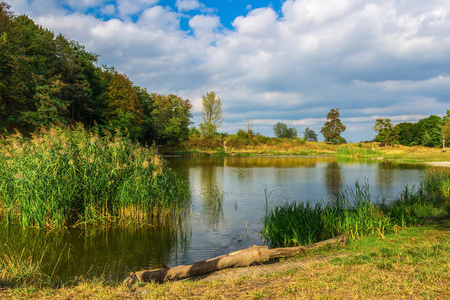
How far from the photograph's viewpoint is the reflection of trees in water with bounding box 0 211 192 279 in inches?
289

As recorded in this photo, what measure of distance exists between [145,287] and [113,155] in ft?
25.4

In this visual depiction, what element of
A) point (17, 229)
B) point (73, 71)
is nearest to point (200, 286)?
point (17, 229)

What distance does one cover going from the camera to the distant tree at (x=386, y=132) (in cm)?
7156

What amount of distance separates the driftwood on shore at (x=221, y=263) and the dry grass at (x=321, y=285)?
0.48 metres

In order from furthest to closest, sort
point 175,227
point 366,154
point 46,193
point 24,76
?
point 366,154, point 24,76, point 175,227, point 46,193

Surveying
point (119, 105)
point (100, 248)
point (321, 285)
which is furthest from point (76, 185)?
point (119, 105)

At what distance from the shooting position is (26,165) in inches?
401

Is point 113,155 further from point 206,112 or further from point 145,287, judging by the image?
A: point 206,112

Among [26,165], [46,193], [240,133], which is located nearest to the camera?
[46,193]

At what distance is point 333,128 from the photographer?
8762 centimetres

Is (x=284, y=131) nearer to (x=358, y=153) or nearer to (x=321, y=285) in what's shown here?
(x=358, y=153)

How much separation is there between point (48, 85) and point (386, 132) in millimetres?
70597

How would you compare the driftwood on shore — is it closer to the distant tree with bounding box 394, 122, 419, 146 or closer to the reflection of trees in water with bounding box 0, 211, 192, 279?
the reflection of trees in water with bounding box 0, 211, 192, 279

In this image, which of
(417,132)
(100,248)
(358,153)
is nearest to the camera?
(100,248)
